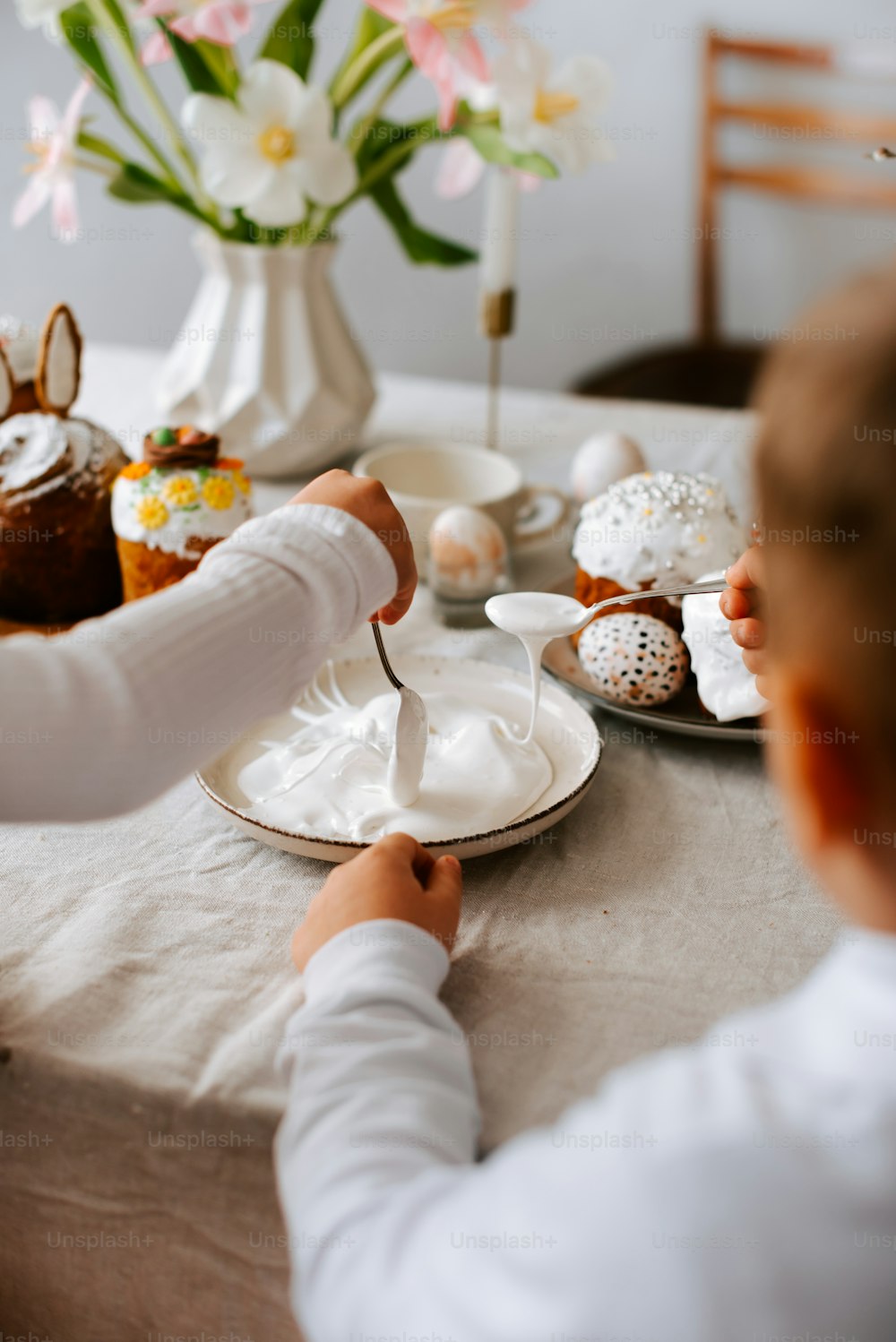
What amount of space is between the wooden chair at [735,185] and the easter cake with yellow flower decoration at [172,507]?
1541 millimetres

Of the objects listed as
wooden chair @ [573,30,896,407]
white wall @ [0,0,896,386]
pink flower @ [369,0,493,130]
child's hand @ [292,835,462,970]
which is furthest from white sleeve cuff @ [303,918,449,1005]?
white wall @ [0,0,896,386]

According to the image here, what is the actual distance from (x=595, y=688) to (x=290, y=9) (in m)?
0.76

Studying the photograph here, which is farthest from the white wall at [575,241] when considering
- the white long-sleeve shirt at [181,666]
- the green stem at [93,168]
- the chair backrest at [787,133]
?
the white long-sleeve shirt at [181,666]

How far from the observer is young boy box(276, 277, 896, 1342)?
0.41m

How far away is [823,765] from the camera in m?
0.43

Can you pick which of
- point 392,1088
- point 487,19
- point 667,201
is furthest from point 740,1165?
point 667,201

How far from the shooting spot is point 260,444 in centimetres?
124

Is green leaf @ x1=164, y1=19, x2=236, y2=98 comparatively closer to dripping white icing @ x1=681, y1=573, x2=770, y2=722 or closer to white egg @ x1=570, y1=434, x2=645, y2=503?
white egg @ x1=570, y1=434, x2=645, y2=503

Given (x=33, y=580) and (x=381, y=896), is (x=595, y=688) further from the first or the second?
(x=33, y=580)

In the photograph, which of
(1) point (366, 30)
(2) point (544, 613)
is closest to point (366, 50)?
(1) point (366, 30)

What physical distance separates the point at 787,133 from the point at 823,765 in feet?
7.13

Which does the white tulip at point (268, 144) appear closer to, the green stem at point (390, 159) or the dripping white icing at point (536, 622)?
the green stem at point (390, 159)

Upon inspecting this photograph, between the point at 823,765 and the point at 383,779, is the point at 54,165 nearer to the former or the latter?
the point at 383,779

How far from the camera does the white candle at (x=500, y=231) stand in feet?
4.04
